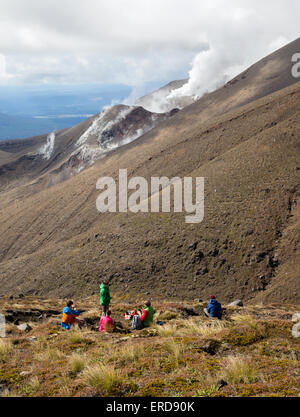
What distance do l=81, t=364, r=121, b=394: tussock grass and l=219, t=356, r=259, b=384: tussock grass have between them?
1922mm

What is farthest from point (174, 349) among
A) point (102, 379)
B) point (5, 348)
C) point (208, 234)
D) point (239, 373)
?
point (208, 234)

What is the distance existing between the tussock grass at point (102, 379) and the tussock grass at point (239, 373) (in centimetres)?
192

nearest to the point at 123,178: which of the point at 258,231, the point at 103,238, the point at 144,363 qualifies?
the point at 103,238

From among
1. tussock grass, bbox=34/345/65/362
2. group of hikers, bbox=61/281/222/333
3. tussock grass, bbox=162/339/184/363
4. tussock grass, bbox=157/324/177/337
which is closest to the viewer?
tussock grass, bbox=162/339/184/363

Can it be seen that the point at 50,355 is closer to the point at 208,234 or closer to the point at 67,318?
the point at 67,318

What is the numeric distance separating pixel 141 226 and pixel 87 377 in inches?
1102

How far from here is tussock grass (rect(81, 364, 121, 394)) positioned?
20.0 feet

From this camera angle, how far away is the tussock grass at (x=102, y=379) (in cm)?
610

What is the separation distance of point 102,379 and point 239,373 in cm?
248

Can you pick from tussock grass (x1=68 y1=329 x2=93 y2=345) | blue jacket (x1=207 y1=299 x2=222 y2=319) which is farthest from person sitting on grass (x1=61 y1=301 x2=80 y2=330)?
blue jacket (x1=207 y1=299 x2=222 y2=319)

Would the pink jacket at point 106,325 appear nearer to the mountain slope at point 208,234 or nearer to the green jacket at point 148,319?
the green jacket at point 148,319

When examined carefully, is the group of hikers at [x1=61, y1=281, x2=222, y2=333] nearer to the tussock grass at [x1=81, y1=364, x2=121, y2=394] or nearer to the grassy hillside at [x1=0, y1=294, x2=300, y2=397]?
the grassy hillside at [x1=0, y1=294, x2=300, y2=397]

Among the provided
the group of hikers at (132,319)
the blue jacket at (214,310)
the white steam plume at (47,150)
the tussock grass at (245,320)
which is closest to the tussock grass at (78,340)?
the group of hikers at (132,319)

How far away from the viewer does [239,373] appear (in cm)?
617
